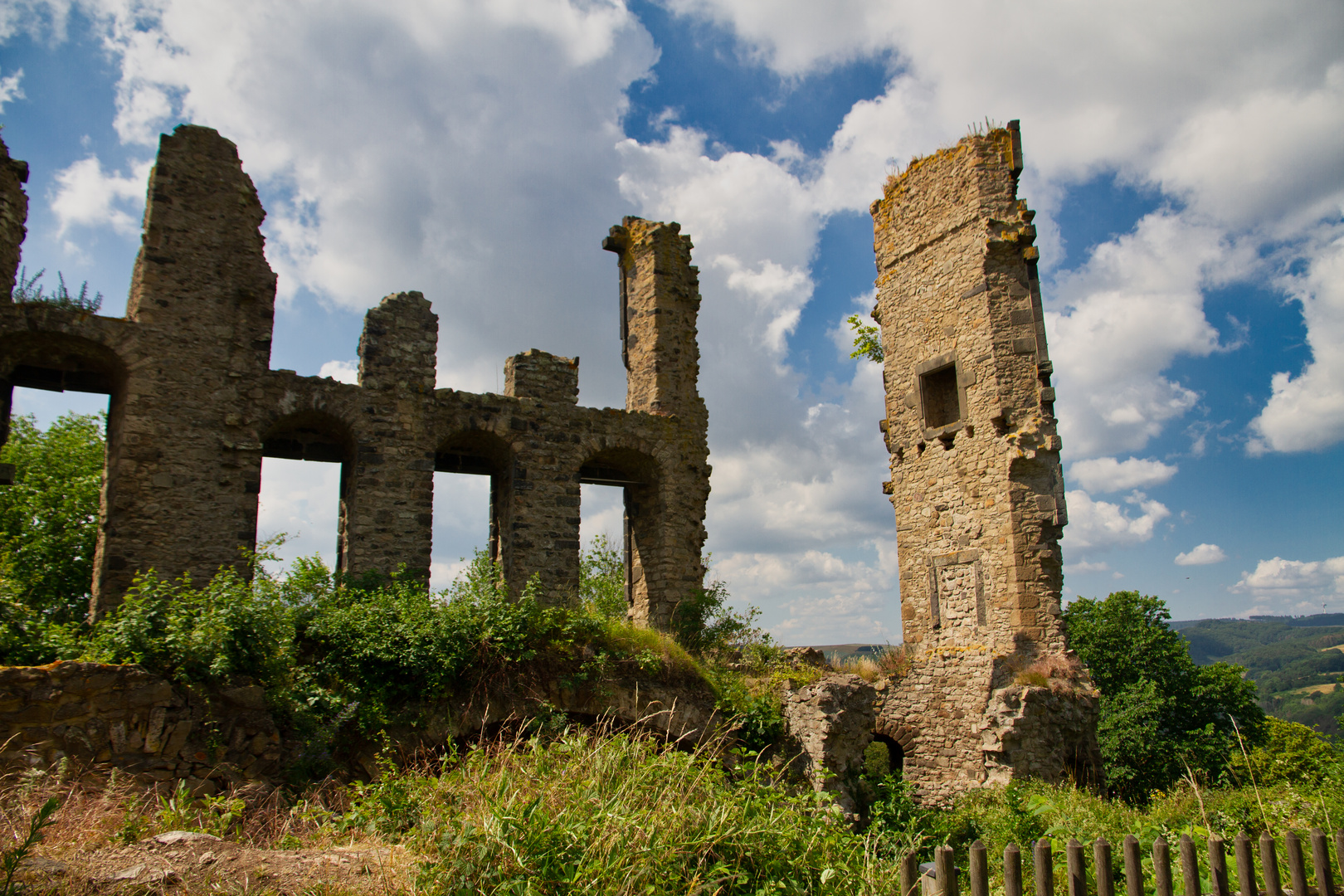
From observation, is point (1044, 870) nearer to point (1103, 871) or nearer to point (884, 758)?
point (1103, 871)

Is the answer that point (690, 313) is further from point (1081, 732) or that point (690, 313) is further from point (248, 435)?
point (1081, 732)

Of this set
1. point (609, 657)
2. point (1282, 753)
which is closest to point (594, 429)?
point (609, 657)

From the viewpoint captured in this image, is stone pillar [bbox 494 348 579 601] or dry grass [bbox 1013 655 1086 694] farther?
stone pillar [bbox 494 348 579 601]

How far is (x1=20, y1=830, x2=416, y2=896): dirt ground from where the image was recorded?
4.37 meters

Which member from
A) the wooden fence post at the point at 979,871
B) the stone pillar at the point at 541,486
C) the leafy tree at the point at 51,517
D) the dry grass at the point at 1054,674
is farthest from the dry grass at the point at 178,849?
the leafy tree at the point at 51,517

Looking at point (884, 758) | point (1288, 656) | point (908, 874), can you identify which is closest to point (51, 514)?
point (884, 758)

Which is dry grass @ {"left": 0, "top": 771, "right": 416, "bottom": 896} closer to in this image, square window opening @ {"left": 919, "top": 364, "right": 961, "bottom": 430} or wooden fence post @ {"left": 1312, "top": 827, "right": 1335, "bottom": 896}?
wooden fence post @ {"left": 1312, "top": 827, "right": 1335, "bottom": 896}

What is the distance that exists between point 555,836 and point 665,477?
9679 mm

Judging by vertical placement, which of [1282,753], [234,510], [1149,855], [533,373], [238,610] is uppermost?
[533,373]

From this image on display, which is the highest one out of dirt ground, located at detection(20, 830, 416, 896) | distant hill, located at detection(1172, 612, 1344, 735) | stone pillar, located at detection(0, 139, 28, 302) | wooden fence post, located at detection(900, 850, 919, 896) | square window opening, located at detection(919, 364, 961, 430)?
stone pillar, located at detection(0, 139, 28, 302)

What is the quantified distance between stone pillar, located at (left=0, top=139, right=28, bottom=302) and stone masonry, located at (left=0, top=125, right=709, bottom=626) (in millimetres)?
25

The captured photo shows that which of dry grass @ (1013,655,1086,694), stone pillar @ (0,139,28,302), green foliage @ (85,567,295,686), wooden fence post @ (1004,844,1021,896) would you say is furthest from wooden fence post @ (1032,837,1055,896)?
stone pillar @ (0,139,28,302)

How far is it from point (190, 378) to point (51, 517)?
11.1m

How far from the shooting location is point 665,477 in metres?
14.3
